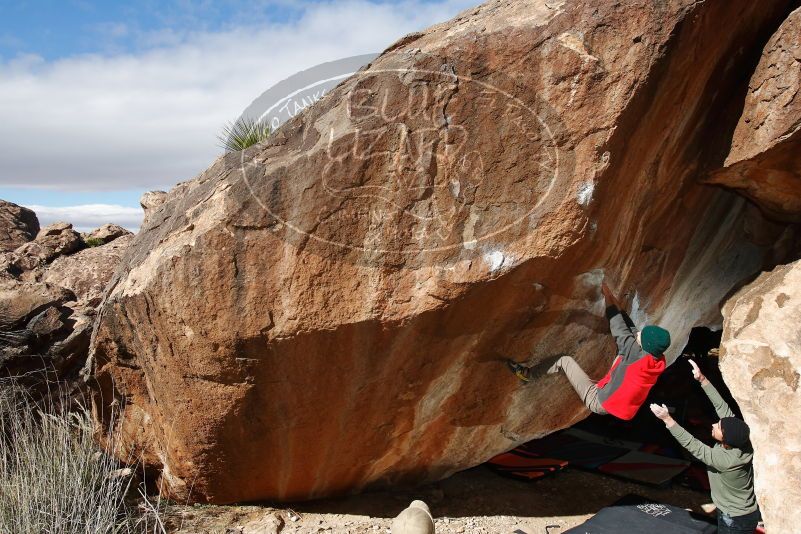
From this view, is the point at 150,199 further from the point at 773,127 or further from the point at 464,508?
the point at 773,127

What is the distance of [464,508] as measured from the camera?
4.30 metres

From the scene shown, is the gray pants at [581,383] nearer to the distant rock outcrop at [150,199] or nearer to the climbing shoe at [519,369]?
the climbing shoe at [519,369]

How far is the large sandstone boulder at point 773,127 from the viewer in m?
3.16

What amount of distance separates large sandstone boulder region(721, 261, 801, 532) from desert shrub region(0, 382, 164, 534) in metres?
2.80

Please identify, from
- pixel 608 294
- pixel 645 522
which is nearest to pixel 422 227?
pixel 608 294

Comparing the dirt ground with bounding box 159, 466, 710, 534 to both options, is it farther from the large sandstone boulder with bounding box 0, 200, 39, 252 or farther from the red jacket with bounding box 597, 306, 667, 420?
the large sandstone boulder with bounding box 0, 200, 39, 252

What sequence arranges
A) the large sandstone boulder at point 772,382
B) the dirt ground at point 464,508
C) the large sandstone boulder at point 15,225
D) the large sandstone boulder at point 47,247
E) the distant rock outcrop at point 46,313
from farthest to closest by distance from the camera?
the large sandstone boulder at point 15,225 → the large sandstone boulder at point 47,247 → the distant rock outcrop at point 46,313 → the dirt ground at point 464,508 → the large sandstone boulder at point 772,382

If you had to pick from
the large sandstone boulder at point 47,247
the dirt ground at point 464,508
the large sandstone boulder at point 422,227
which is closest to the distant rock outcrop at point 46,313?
the large sandstone boulder at point 47,247

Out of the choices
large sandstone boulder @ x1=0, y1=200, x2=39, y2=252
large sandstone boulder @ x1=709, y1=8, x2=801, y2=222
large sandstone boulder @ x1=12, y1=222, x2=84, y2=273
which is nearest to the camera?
large sandstone boulder @ x1=709, y1=8, x2=801, y2=222

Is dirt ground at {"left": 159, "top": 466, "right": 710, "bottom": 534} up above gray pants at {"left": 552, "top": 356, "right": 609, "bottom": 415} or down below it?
below

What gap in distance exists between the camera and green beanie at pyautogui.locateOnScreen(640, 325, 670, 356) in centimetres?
327

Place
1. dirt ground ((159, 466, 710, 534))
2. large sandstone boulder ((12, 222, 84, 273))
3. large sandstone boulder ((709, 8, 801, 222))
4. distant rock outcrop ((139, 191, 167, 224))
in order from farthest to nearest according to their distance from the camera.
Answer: distant rock outcrop ((139, 191, 167, 224)) < large sandstone boulder ((12, 222, 84, 273)) < dirt ground ((159, 466, 710, 534)) < large sandstone boulder ((709, 8, 801, 222))

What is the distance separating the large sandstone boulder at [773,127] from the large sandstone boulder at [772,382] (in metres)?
0.47

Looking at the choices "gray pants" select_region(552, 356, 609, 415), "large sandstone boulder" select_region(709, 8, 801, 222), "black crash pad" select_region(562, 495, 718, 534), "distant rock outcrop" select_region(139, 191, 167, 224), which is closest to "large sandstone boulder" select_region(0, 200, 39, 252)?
"distant rock outcrop" select_region(139, 191, 167, 224)
